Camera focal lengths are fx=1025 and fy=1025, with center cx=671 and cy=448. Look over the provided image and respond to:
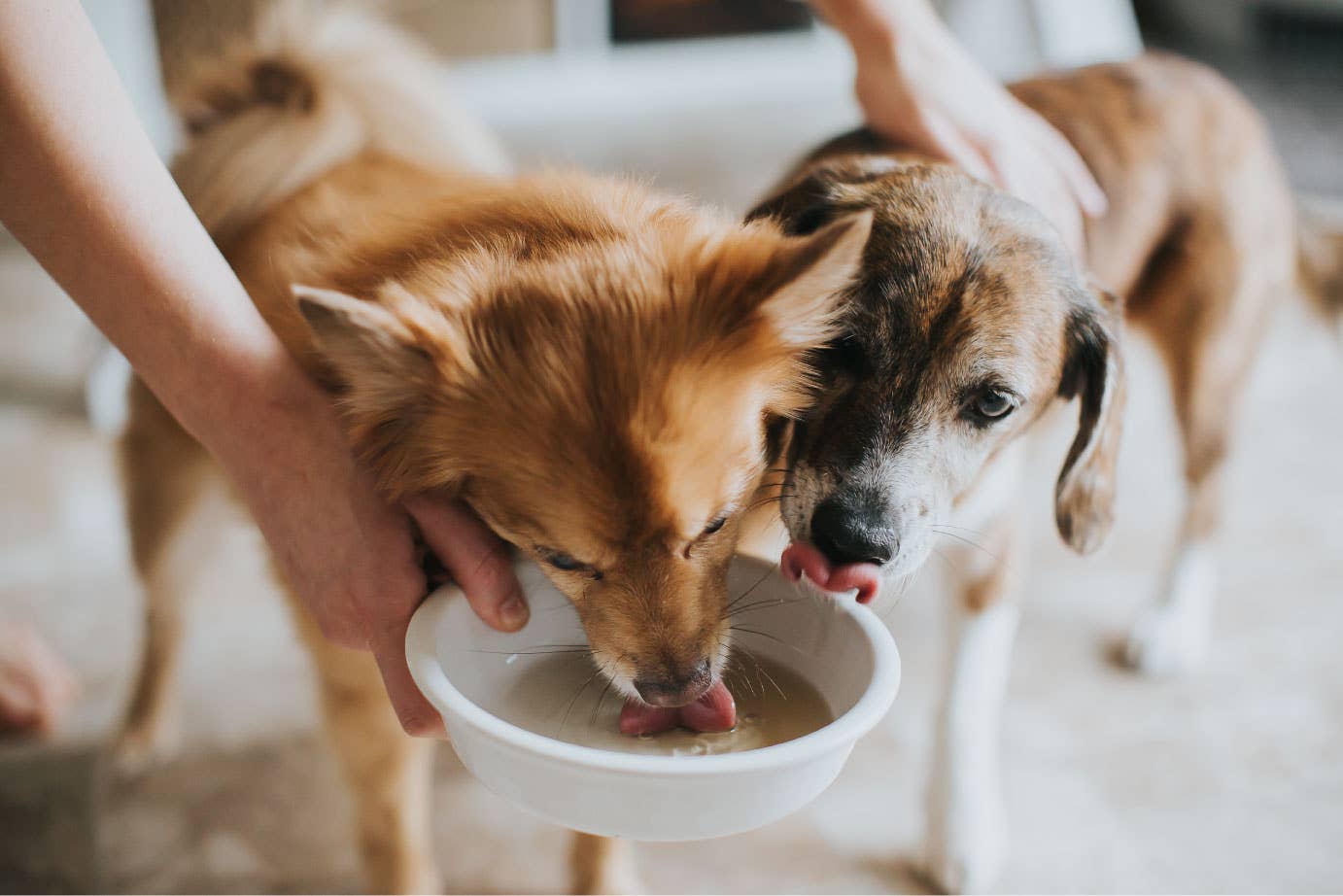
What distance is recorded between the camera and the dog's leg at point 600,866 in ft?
4.48

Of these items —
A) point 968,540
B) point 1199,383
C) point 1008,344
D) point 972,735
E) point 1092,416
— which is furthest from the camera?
point 1199,383

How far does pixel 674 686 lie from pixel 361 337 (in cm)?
41

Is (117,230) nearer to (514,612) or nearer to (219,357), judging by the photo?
(219,357)

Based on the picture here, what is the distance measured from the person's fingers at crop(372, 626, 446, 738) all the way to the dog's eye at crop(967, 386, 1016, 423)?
0.67 metres

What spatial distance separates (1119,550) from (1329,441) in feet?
2.83

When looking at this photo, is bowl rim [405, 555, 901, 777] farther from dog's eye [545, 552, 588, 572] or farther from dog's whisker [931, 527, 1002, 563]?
dog's whisker [931, 527, 1002, 563]

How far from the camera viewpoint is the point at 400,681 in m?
1.02

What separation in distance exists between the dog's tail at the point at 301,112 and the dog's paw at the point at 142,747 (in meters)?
0.85

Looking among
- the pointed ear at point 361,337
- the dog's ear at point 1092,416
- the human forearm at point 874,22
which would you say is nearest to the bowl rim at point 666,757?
the pointed ear at point 361,337

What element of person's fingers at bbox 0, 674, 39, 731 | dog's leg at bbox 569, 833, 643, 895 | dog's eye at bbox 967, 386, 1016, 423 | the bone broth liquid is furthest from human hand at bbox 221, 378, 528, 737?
person's fingers at bbox 0, 674, 39, 731

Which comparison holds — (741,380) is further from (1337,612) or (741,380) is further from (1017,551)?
(1337,612)

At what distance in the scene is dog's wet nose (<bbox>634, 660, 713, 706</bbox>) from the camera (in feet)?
3.06

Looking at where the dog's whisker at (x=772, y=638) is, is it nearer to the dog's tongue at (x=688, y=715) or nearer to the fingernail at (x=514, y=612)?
the dog's tongue at (x=688, y=715)

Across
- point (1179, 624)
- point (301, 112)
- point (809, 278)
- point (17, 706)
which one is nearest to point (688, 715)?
point (809, 278)
